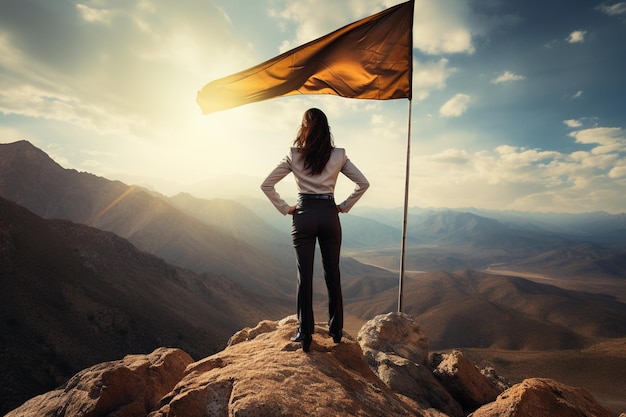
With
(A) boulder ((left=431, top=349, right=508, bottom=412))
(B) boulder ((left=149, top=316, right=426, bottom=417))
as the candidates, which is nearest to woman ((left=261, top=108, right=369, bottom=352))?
(B) boulder ((left=149, top=316, right=426, bottom=417))

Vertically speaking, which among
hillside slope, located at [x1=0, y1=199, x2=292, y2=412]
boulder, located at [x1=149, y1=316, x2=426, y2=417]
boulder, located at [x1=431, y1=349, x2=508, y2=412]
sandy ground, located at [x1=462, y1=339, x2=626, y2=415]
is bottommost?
sandy ground, located at [x1=462, y1=339, x2=626, y2=415]

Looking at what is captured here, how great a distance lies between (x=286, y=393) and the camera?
3.23 meters

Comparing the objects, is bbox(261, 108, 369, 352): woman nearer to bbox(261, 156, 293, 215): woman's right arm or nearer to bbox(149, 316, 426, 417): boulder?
bbox(261, 156, 293, 215): woman's right arm

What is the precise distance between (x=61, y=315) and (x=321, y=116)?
30.5 metres

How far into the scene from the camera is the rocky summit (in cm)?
331

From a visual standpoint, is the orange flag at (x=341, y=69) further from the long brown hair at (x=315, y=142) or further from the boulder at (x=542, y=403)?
the boulder at (x=542, y=403)

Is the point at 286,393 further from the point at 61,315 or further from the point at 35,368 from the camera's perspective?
the point at 61,315

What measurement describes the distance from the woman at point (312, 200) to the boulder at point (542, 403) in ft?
8.07

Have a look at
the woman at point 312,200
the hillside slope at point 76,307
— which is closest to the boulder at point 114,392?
the woman at point 312,200

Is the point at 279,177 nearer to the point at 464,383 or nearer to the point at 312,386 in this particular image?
the point at 312,386

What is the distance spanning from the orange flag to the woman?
2.68m

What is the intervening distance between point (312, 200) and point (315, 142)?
0.73m

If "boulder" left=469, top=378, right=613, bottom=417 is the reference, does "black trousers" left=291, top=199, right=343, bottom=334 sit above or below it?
above

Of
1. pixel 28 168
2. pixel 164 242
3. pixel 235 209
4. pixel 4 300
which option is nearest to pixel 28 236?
pixel 4 300
